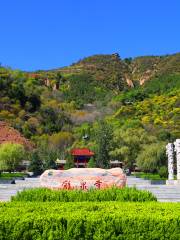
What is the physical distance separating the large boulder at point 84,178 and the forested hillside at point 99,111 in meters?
28.5

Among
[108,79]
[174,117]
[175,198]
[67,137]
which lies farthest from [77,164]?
[108,79]

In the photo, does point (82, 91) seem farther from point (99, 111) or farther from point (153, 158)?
point (153, 158)

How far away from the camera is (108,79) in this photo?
436 ft

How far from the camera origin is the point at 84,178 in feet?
56.4

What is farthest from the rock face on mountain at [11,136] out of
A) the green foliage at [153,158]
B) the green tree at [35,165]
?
the green foliage at [153,158]

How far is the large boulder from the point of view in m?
17.0

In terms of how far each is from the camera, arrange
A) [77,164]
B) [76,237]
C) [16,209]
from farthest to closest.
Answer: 1. [77,164]
2. [16,209]
3. [76,237]

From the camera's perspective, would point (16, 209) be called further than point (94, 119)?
No

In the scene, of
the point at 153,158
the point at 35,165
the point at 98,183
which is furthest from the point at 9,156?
A: the point at 98,183

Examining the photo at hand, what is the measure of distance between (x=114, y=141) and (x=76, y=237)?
47.2 meters

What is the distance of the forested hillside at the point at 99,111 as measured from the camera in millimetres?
52969

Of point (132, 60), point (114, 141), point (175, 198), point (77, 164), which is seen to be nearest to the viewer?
point (175, 198)

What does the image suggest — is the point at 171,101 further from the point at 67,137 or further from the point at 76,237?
the point at 76,237

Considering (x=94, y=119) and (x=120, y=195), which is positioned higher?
(x=94, y=119)
